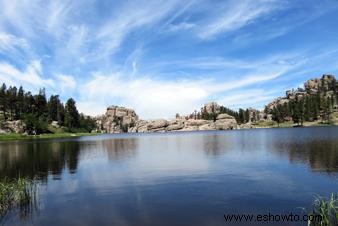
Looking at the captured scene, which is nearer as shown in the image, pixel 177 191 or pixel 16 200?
pixel 16 200

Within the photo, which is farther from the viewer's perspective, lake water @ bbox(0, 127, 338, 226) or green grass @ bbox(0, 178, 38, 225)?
green grass @ bbox(0, 178, 38, 225)

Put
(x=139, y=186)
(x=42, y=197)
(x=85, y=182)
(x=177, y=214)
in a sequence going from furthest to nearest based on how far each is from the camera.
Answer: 1. (x=85, y=182)
2. (x=139, y=186)
3. (x=42, y=197)
4. (x=177, y=214)

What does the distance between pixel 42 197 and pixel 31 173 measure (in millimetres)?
20809

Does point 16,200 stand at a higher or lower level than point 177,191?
higher

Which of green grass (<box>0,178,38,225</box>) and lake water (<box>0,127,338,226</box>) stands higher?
green grass (<box>0,178,38,225</box>)

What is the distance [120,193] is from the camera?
1452 inches

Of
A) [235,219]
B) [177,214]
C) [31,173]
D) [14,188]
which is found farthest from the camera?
[31,173]

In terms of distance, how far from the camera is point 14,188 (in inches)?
1308

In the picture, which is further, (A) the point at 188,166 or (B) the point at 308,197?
(A) the point at 188,166

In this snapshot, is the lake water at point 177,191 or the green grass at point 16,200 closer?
the lake water at point 177,191

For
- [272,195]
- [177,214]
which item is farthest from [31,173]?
[272,195]

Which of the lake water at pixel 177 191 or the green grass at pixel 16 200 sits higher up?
the green grass at pixel 16 200

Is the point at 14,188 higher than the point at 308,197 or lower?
higher

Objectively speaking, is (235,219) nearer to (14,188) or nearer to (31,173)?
(14,188)
